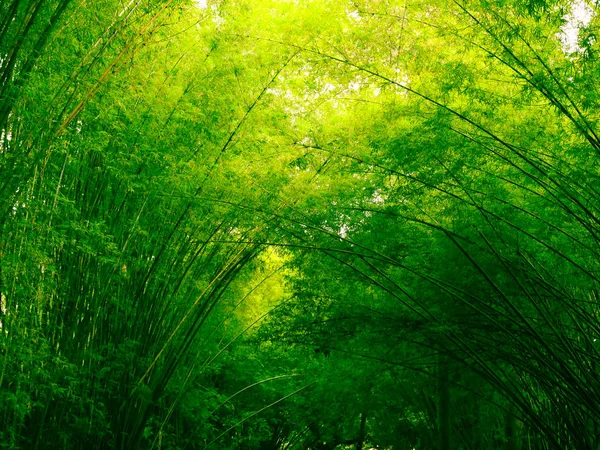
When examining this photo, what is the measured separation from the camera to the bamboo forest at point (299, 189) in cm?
326

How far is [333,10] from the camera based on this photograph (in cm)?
433

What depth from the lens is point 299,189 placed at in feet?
16.6

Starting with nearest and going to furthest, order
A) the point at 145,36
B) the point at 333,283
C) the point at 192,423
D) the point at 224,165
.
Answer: the point at 145,36 → the point at 224,165 → the point at 333,283 → the point at 192,423

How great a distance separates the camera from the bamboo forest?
3.26 meters

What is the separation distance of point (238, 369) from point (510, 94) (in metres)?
7.60

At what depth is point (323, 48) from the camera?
4.23 m

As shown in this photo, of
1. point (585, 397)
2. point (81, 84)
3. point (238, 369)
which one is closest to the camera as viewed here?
point (81, 84)

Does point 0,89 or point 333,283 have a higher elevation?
point 333,283

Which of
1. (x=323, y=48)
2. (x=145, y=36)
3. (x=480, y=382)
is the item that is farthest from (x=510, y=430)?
(x=145, y=36)

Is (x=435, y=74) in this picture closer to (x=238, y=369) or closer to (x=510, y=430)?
(x=510, y=430)

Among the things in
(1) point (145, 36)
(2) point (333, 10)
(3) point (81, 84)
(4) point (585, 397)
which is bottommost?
(4) point (585, 397)

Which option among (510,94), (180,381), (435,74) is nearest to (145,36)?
(435,74)

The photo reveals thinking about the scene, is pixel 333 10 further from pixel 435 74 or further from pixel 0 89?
pixel 0 89

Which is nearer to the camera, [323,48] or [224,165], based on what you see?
[323,48]
